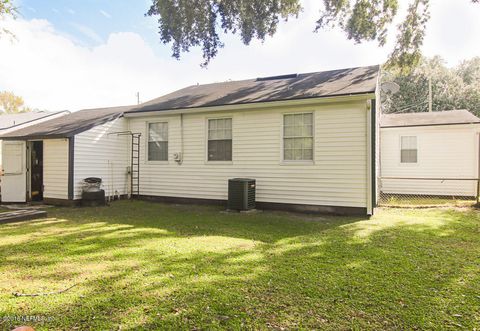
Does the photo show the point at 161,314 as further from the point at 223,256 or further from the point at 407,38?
the point at 407,38

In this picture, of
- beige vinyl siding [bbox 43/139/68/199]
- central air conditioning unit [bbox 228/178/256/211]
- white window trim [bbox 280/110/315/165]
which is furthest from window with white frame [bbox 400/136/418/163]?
beige vinyl siding [bbox 43/139/68/199]

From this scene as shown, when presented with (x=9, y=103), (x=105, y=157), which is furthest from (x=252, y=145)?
(x=9, y=103)

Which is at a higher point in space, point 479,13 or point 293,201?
point 479,13

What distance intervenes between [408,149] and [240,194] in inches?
321

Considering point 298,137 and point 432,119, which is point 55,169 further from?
point 432,119

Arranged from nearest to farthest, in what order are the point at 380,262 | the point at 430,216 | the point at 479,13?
the point at 380,262, the point at 430,216, the point at 479,13

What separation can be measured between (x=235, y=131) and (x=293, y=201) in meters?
2.85

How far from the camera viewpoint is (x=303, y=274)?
378 centimetres

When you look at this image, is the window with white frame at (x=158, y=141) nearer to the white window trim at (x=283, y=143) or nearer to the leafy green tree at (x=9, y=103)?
the white window trim at (x=283, y=143)

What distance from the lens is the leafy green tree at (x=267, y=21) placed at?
10547mm

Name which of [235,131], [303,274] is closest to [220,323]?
[303,274]

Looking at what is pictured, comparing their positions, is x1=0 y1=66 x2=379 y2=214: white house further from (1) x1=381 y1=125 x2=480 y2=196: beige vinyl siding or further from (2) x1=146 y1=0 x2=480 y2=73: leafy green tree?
(1) x1=381 y1=125 x2=480 y2=196: beige vinyl siding

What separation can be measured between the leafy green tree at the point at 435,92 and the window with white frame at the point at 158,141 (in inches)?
918

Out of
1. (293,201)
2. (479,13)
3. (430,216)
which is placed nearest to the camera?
(430,216)
